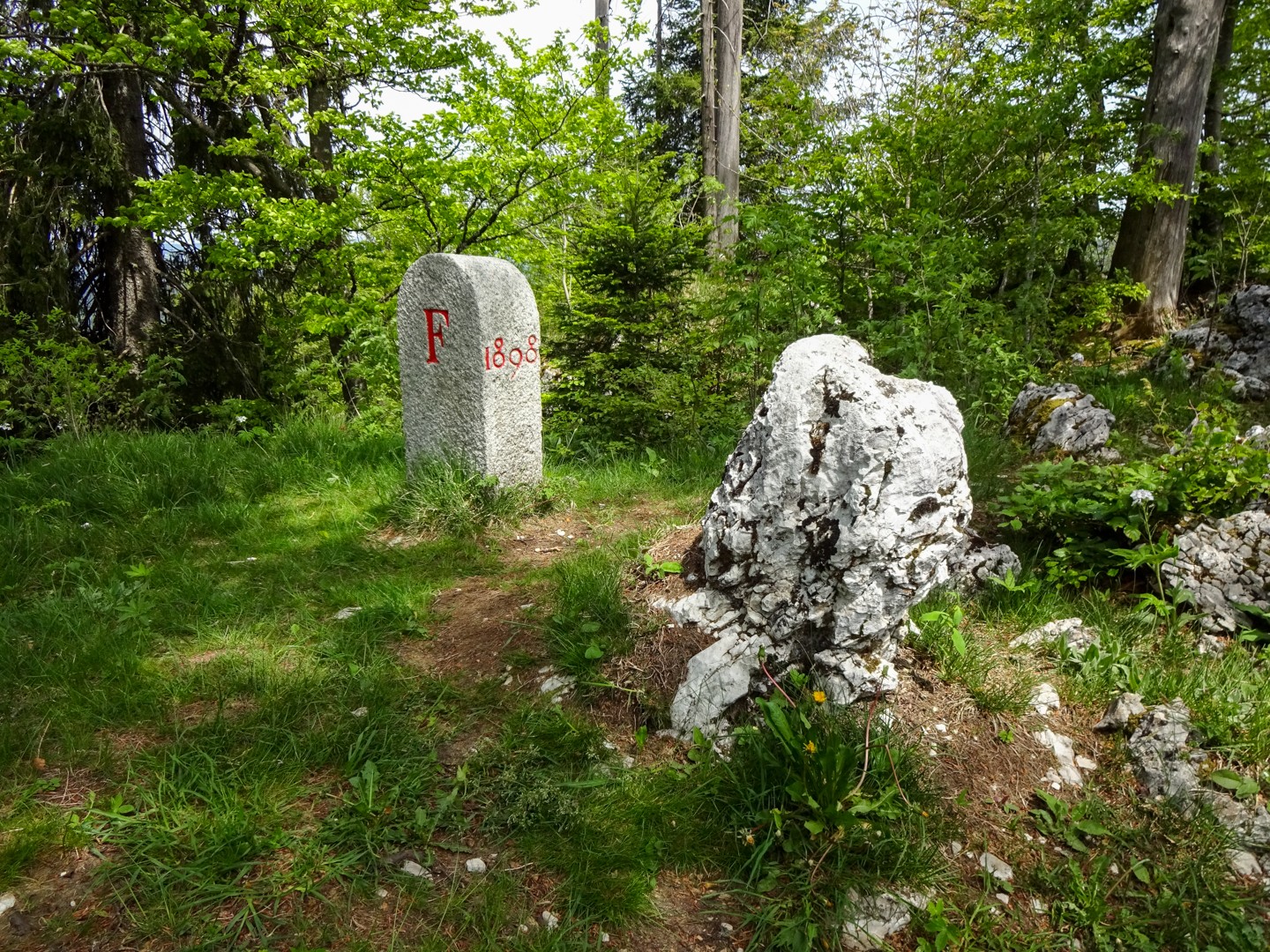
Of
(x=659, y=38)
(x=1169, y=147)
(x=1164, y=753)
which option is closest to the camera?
(x=1164, y=753)

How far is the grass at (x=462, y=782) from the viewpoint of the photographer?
6.47 ft

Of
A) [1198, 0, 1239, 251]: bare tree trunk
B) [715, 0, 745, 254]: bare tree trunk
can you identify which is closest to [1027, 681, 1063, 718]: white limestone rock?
[1198, 0, 1239, 251]: bare tree trunk

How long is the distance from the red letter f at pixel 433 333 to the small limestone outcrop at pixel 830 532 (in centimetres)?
241

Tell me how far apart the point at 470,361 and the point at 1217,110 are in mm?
10625

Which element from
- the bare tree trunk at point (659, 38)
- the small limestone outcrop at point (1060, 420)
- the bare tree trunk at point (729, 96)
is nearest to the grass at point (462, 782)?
the small limestone outcrop at point (1060, 420)

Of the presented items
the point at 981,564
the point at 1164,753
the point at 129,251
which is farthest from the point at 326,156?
the point at 1164,753

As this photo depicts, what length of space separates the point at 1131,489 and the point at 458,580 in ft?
11.7

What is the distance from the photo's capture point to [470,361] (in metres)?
4.38

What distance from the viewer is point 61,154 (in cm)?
705

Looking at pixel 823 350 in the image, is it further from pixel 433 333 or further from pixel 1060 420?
pixel 1060 420

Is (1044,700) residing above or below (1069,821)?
above

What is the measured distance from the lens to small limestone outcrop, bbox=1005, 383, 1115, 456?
176 inches

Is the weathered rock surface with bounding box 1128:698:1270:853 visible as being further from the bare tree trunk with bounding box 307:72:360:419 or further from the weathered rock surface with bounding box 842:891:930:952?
the bare tree trunk with bounding box 307:72:360:419

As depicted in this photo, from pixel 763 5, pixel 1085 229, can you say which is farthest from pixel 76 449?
pixel 763 5
